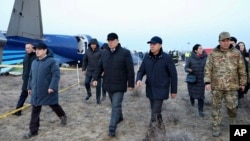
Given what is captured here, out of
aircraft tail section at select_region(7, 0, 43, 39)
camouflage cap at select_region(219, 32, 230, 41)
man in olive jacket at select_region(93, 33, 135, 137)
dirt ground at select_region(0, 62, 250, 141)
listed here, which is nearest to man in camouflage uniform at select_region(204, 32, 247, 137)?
camouflage cap at select_region(219, 32, 230, 41)

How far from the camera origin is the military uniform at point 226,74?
18.6ft

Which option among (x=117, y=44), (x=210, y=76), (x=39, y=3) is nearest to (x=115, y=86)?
(x=117, y=44)

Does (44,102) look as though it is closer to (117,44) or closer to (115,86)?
(115,86)

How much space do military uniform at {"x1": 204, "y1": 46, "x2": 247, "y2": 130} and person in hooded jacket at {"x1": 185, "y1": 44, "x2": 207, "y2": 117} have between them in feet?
5.55

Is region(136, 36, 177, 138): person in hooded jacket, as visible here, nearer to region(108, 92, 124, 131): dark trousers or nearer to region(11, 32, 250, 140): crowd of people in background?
region(11, 32, 250, 140): crowd of people in background

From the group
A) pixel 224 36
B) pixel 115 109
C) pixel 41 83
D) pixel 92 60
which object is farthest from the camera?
pixel 92 60

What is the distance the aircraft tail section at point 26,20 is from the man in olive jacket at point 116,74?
1094cm

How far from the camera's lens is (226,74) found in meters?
5.68

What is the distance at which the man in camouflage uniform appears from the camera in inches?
223

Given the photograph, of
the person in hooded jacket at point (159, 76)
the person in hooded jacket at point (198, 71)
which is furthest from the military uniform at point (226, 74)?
the person in hooded jacket at point (198, 71)

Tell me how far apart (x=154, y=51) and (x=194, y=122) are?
2.24 m

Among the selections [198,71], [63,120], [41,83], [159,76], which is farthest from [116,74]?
[198,71]

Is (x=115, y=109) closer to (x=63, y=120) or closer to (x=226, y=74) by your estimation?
(x=63, y=120)

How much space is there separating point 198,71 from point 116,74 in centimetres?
246
